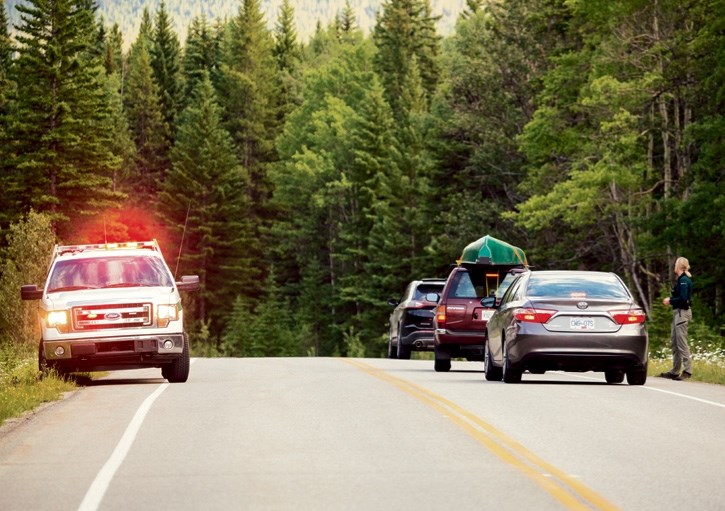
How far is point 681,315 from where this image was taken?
24.6m

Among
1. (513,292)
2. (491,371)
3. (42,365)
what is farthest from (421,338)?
(42,365)

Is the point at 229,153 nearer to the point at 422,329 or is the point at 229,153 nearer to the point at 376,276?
the point at 376,276

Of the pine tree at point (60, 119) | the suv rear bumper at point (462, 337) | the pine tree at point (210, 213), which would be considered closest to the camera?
the suv rear bumper at point (462, 337)

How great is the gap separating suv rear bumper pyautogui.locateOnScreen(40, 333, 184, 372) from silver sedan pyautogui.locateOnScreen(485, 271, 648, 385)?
502 cm

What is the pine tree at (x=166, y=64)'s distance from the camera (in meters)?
138

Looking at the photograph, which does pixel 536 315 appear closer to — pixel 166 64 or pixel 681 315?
pixel 681 315

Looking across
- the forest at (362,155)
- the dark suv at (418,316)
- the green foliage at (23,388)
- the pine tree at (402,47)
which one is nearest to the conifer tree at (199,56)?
the forest at (362,155)

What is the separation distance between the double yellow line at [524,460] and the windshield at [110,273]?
5.05 m

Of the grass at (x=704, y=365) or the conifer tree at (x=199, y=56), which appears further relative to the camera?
the conifer tree at (x=199, y=56)

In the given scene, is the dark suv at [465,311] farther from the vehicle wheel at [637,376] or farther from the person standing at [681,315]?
the vehicle wheel at [637,376]

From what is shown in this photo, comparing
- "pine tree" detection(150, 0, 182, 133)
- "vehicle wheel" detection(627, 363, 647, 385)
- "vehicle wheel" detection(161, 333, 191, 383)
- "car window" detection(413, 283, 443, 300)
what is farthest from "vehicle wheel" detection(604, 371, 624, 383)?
"pine tree" detection(150, 0, 182, 133)

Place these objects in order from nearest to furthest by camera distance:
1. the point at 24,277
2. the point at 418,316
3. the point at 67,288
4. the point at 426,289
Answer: the point at 67,288 < the point at 418,316 < the point at 426,289 < the point at 24,277

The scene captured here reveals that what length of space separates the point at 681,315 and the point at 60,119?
62.1 m

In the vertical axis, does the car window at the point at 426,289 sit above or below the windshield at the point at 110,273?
below
